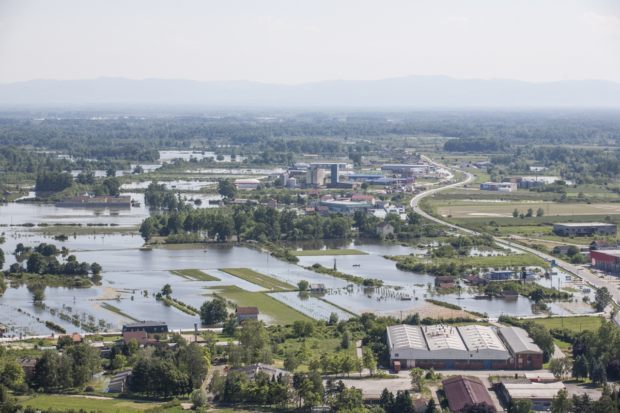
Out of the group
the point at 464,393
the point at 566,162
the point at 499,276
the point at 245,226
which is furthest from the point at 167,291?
the point at 566,162

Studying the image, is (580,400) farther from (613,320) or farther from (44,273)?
(44,273)

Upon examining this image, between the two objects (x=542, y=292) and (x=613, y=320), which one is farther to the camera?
(x=542, y=292)

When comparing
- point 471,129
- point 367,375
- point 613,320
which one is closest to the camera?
point 367,375

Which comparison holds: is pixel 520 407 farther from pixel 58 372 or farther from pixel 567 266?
pixel 567 266

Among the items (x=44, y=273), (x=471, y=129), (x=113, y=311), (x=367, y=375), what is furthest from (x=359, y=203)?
(x=471, y=129)

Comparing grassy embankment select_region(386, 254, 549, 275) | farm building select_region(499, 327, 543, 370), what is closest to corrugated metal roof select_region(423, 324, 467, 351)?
farm building select_region(499, 327, 543, 370)

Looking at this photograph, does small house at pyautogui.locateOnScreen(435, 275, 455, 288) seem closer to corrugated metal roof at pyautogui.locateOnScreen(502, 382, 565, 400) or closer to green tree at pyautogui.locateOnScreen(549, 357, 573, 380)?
green tree at pyautogui.locateOnScreen(549, 357, 573, 380)
